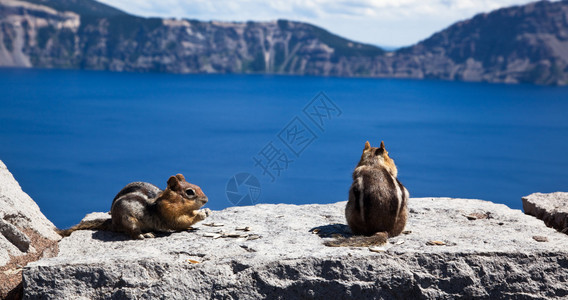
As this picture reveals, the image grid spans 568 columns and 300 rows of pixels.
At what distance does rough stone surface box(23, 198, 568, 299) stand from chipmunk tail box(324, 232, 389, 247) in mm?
151

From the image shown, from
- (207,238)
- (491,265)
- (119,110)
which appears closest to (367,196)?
(491,265)

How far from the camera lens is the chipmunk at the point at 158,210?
28.7 ft

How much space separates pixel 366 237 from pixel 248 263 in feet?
6.04

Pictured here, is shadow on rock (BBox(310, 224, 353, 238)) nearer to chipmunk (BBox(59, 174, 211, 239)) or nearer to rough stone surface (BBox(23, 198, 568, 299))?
rough stone surface (BBox(23, 198, 568, 299))

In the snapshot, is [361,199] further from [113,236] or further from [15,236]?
[15,236]

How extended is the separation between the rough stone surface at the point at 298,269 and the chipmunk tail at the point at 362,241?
0.50ft

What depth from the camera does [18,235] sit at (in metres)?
8.78

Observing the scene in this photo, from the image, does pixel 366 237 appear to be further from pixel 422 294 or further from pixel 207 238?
pixel 207 238

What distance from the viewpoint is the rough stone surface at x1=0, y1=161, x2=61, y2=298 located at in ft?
26.8

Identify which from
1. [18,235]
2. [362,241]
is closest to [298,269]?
[362,241]

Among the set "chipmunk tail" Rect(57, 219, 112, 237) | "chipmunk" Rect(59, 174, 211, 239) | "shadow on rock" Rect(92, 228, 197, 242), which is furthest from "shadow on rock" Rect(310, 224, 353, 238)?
"chipmunk tail" Rect(57, 219, 112, 237)

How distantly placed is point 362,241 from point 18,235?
5.39 metres

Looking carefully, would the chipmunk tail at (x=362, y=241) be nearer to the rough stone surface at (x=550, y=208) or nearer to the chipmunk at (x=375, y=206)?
the chipmunk at (x=375, y=206)

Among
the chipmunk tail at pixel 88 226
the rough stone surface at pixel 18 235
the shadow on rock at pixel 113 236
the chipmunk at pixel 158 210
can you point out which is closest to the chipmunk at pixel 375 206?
the chipmunk at pixel 158 210
